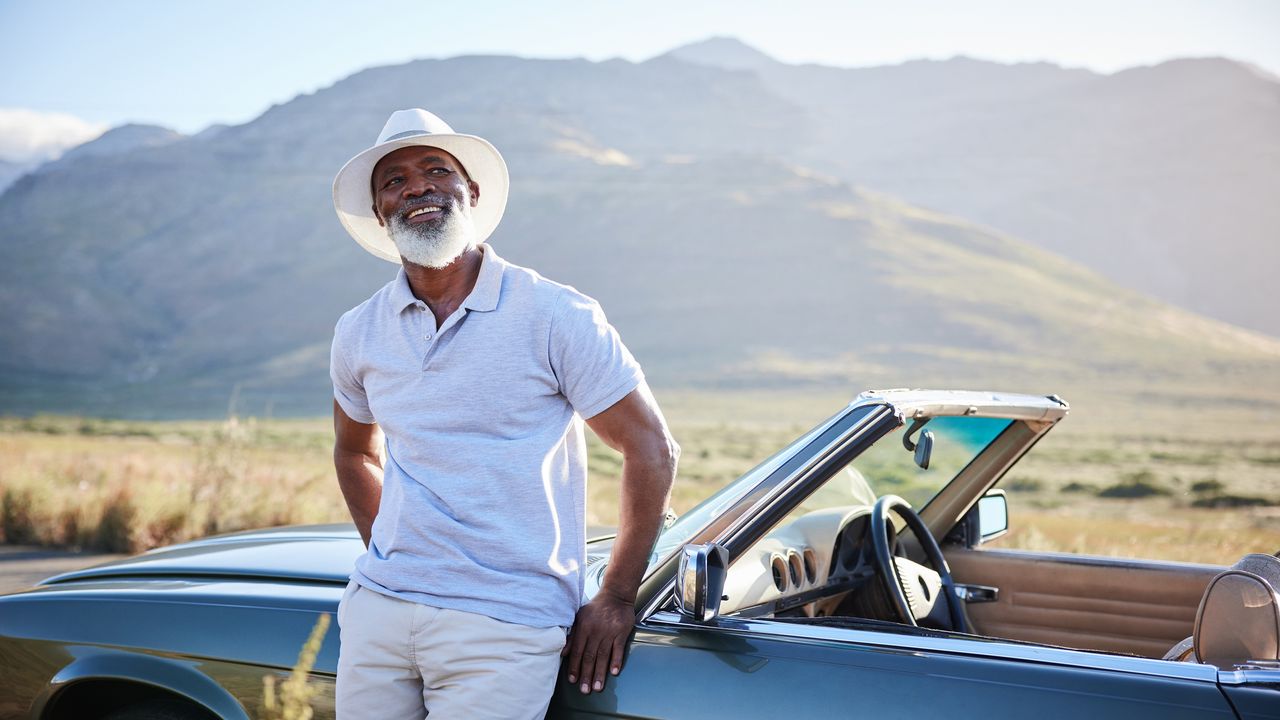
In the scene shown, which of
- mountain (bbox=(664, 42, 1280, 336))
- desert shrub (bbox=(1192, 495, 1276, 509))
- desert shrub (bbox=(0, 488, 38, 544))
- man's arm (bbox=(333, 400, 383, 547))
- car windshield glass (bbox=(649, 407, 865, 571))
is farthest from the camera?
mountain (bbox=(664, 42, 1280, 336))

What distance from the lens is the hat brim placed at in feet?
9.39

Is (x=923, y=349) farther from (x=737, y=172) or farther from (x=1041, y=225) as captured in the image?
(x=1041, y=225)

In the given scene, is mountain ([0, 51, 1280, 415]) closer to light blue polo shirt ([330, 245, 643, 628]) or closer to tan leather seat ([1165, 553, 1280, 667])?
light blue polo shirt ([330, 245, 643, 628])

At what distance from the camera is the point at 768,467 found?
106 inches

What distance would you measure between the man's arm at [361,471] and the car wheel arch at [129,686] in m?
A: 0.54

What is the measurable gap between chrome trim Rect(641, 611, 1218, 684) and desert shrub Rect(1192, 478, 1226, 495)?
36.6 meters

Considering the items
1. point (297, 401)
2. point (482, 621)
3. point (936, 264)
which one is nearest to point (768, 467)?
point (482, 621)

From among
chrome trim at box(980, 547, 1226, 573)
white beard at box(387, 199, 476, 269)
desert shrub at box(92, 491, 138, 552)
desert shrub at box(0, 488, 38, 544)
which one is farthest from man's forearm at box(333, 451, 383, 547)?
desert shrub at box(0, 488, 38, 544)

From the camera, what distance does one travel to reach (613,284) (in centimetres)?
11856

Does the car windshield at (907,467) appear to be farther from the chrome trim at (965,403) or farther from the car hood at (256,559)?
the car hood at (256,559)

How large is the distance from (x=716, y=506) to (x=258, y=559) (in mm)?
1514

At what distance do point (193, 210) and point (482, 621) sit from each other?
16567 centimetres

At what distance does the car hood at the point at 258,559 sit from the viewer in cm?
317

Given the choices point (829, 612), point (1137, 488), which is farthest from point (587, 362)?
point (1137, 488)
